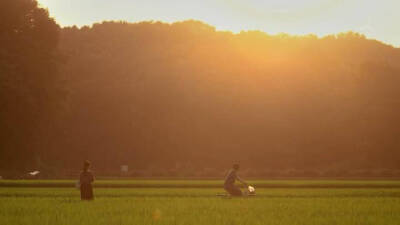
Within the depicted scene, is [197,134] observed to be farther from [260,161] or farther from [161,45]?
[161,45]

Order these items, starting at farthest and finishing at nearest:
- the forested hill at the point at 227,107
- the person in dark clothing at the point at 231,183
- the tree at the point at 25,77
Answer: the forested hill at the point at 227,107 < the tree at the point at 25,77 < the person in dark clothing at the point at 231,183

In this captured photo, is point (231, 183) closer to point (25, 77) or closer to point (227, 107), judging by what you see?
point (25, 77)

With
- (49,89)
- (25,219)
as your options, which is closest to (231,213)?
(25,219)

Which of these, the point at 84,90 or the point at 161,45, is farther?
the point at 161,45

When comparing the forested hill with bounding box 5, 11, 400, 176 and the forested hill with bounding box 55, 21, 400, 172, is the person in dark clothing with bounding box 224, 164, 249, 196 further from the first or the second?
the forested hill with bounding box 55, 21, 400, 172

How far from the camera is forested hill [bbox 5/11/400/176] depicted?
98.2m

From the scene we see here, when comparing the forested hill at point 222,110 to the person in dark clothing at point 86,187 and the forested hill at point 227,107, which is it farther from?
the person in dark clothing at point 86,187

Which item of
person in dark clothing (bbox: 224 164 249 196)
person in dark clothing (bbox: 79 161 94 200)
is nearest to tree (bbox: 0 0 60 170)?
person in dark clothing (bbox: 79 161 94 200)

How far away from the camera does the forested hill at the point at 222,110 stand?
98.2 meters

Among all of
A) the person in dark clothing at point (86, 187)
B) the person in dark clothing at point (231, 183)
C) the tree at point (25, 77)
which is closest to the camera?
the person in dark clothing at point (86, 187)

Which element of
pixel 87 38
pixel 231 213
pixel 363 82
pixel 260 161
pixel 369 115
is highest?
pixel 87 38

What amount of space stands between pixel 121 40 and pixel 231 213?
134m

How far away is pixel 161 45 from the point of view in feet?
516

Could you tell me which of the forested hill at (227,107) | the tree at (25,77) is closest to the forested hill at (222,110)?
the forested hill at (227,107)
